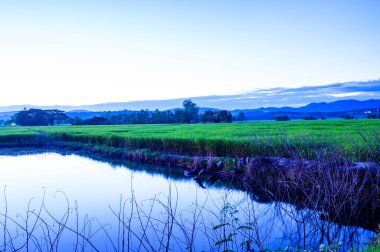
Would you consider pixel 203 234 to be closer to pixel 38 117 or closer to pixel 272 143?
pixel 272 143

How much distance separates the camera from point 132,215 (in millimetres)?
10000

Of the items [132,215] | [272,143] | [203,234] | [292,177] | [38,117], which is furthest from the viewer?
[38,117]

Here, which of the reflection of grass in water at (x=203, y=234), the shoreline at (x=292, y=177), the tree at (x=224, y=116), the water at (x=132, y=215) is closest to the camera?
the water at (x=132, y=215)

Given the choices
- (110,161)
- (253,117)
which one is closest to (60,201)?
(110,161)

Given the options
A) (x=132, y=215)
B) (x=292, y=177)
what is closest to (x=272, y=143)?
(x=292, y=177)

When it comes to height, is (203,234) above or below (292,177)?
below

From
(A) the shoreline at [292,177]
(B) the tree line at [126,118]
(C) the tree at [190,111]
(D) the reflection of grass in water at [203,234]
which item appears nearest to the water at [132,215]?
(D) the reflection of grass in water at [203,234]

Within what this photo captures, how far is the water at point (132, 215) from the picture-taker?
21.2 feet

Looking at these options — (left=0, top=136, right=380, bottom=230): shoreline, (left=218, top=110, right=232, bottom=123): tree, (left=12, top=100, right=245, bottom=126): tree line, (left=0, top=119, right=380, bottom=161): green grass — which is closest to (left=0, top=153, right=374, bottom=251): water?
(left=0, top=136, right=380, bottom=230): shoreline

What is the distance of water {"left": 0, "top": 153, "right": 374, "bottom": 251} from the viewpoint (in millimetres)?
6473

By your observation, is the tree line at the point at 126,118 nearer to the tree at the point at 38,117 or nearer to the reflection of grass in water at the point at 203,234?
the tree at the point at 38,117

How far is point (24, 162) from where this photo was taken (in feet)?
76.9

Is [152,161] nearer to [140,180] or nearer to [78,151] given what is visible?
[140,180]

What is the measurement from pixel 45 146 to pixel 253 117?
63929mm
